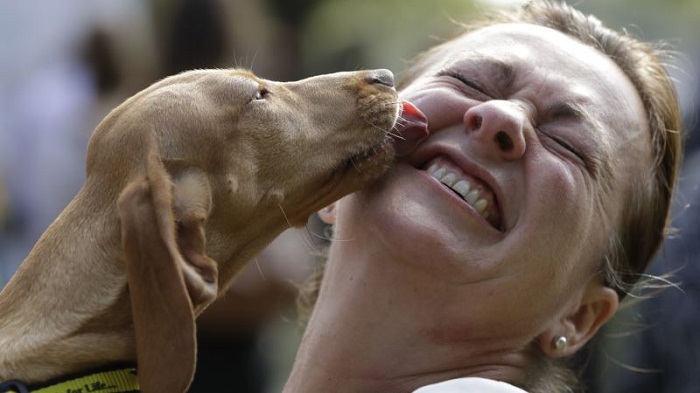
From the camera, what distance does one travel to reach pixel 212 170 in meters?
3.25

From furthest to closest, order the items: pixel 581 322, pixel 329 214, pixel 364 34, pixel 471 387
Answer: pixel 364 34
pixel 329 214
pixel 581 322
pixel 471 387

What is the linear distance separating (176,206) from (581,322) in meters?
1.34

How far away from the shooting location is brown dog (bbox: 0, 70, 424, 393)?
9.28ft

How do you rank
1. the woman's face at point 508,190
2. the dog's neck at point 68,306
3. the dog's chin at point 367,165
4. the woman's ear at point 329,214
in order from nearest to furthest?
the dog's neck at point 68,306 < the woman's face at point 508,190 < the dog's chin at point 367,165 < the woman's ear at point 329,214

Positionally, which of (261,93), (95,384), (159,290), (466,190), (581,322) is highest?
(261,93)

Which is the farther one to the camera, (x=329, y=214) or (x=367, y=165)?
(x=329, y=214)

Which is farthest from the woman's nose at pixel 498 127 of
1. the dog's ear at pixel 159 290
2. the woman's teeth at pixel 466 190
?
the dog's ear at pixel 159 290

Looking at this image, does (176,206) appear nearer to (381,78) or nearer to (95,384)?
(95,384)

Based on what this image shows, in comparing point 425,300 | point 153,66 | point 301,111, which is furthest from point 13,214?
point 425,300

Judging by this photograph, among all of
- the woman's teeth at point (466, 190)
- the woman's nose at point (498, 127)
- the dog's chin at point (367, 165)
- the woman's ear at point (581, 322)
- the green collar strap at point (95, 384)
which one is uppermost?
the woman's nose at point (498, 127)

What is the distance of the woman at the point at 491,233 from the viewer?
324 cm

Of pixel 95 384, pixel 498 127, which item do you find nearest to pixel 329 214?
pixel 498 127

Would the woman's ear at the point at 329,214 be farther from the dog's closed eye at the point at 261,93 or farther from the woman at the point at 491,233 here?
the dog's closed eye at the point at 261,93

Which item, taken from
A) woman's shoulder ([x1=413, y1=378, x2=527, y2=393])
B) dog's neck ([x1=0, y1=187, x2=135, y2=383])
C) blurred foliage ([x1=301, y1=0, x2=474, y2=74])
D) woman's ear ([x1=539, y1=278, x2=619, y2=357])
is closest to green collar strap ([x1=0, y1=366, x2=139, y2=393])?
dog's neck ([x1=0, y1=187, x2=135, y2=383])
